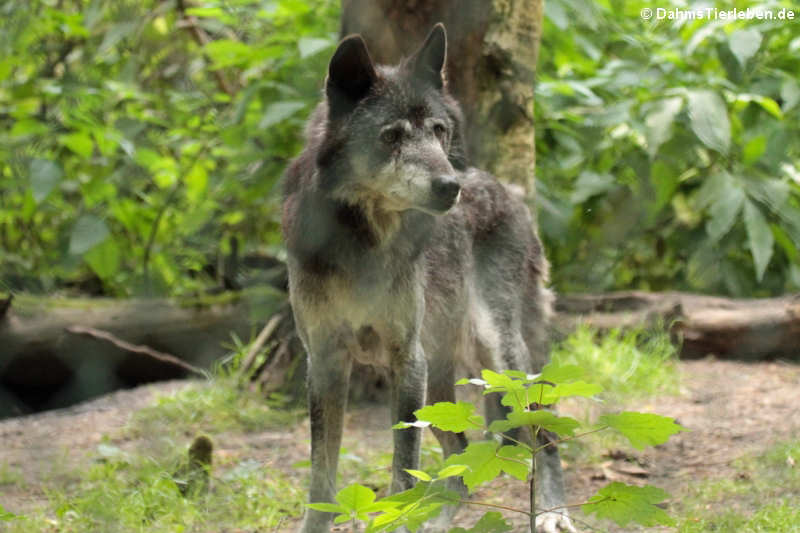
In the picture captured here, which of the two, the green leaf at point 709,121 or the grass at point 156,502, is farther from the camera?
the green leaf at point 709,121

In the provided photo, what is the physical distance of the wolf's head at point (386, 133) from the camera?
8.36 ft

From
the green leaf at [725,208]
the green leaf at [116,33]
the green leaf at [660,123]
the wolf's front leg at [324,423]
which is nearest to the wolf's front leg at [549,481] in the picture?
the wolf's front leg at [324,423]

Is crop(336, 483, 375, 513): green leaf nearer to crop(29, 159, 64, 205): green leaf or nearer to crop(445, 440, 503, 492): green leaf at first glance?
crop(445, 440, 503, 492): green leaf

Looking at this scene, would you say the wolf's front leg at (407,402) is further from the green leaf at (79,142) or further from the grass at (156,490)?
the green leaf at (79,142)

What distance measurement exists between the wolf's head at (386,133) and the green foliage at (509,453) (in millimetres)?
694

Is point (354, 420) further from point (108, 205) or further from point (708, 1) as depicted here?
point (708, 1)

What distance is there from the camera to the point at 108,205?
5.44m

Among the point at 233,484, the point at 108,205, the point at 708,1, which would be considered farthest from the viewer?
the point at 108,205

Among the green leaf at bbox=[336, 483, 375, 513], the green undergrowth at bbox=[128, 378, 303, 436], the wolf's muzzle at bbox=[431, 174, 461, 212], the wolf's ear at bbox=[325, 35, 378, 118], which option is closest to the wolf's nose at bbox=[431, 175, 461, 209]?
the wolf's muzzle at bbox=[431, 174, 461, 212]

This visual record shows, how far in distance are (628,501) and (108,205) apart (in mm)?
4246

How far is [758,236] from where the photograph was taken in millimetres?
5086

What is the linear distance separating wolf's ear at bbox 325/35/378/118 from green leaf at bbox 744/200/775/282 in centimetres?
325

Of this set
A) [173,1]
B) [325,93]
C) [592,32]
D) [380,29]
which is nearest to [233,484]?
[325,93]

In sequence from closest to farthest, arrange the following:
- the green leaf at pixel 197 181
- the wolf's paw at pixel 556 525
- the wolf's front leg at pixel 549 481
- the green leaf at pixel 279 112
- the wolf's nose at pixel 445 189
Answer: the wolf's nose at pixel 445 189, the wolf's paw at pixel 556 525, the wolf's front leg at pixel 549 481, the green leaf at pixel 279 112, the green leaf at pixel 197 181
